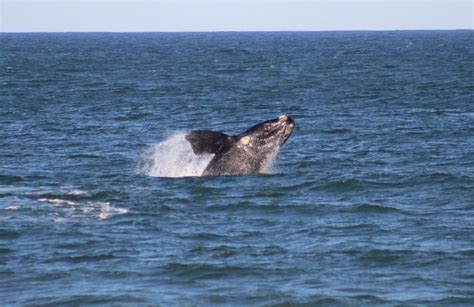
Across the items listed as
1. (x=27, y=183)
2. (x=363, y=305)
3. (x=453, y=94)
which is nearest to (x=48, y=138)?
(x=27, y=183)

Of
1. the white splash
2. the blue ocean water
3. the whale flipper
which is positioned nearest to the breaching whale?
the whale flipper

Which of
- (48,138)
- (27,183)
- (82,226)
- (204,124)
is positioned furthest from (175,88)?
(82,226)

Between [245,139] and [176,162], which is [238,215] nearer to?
[245,139]

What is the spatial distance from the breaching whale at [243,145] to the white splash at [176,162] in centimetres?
148

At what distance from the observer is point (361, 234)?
60.0 ft

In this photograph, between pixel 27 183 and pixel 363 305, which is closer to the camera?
pixel 363 305

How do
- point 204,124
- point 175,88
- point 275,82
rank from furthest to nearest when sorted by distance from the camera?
point 275,82 → point 175,88 → point 204,124

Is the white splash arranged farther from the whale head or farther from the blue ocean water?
the whale head

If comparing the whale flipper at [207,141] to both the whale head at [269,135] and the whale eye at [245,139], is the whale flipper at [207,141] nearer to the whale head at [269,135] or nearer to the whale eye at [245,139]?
the whale eye at [245,139]

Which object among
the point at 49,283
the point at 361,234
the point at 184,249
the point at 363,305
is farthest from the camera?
the point at 361,234

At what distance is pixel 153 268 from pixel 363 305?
343 centimetres

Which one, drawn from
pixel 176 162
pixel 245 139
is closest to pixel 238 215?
pixel 245 139

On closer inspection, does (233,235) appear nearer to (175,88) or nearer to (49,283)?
(49,283)

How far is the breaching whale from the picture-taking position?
21250mm
